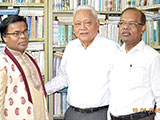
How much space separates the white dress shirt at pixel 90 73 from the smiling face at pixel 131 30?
0.30 m

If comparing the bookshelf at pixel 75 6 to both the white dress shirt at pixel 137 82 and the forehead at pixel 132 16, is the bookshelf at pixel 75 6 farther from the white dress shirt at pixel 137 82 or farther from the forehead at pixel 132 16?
the white dress shirt at pixel 137 82

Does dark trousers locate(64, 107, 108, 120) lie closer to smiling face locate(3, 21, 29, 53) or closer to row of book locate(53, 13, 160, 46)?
smiling face locate(3, 21, 29, 53)

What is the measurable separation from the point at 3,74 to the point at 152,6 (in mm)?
1687

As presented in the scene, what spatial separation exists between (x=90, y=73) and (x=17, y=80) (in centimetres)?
68

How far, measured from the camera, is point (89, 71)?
75.5 inches

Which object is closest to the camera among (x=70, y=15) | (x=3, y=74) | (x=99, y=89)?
(x=3, y=74)

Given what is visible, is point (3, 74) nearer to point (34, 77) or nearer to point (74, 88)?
point (34, 77)

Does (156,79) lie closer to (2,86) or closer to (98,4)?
(2,86)

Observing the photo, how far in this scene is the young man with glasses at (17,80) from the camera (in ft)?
4.63

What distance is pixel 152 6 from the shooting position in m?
2.33

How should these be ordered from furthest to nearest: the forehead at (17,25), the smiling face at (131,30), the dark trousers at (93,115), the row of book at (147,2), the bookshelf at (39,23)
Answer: the bookshelf at (39,23) < the row of book at (147,2) < the dark trousers at (93,115) < the smiling face at (131,30) < the forehead at (17,25)

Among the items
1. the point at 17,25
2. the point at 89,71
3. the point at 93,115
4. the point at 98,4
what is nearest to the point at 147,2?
the point at 98,4

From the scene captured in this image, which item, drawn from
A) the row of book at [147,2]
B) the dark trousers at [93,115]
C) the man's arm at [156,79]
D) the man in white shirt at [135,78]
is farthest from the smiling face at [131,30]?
the row of book at [147,2]

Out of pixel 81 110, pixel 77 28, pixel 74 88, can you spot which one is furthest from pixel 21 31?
pixel 81 110
